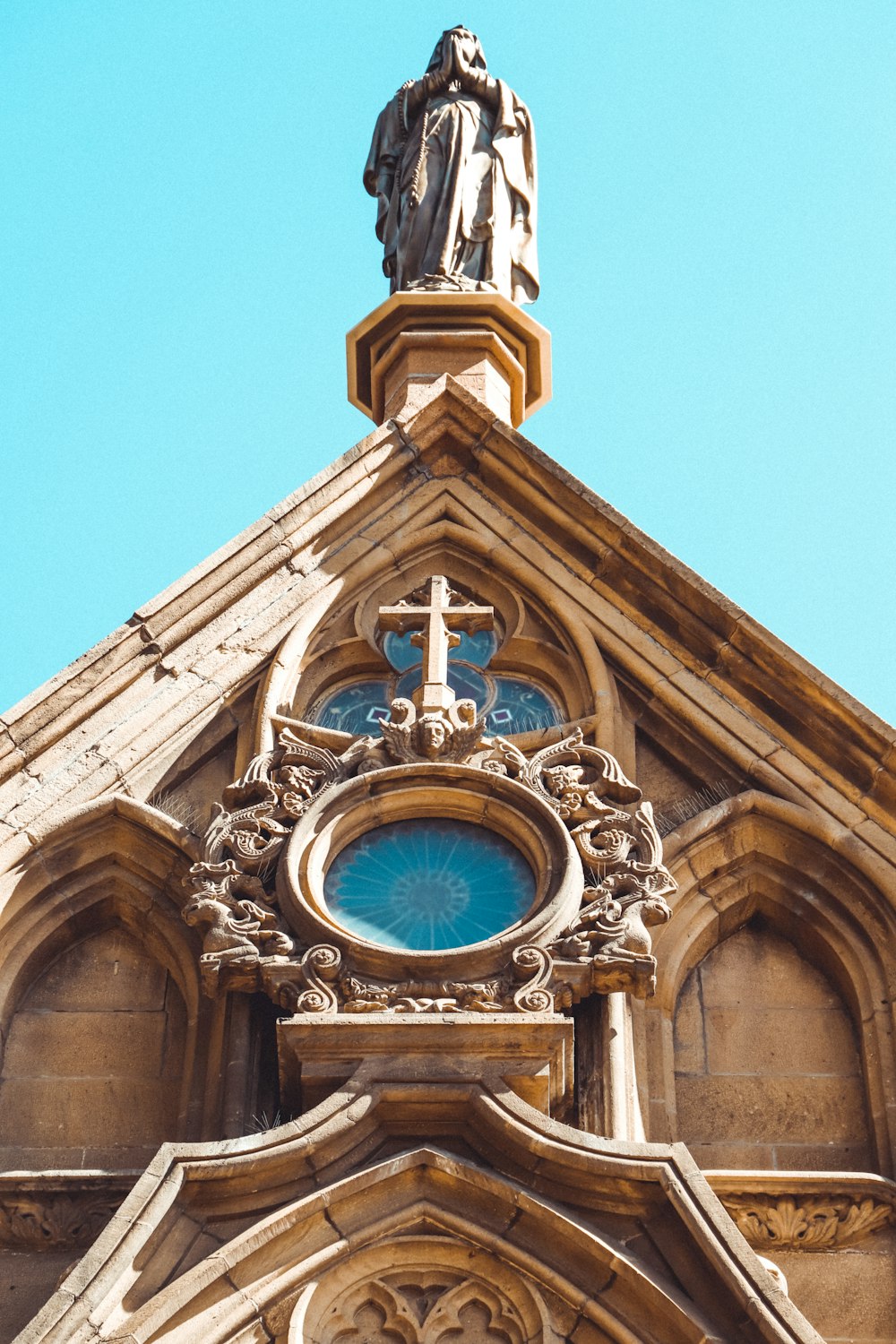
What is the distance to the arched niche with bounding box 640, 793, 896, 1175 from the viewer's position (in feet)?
32.5

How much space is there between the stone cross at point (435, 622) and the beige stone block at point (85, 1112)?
202 centimetres

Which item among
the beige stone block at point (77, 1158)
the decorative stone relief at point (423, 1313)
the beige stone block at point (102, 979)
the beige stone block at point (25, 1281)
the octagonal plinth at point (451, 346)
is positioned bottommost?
the decorative stone relief at point (423, 1313)

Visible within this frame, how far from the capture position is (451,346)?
13641 mm

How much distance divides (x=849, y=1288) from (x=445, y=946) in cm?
186

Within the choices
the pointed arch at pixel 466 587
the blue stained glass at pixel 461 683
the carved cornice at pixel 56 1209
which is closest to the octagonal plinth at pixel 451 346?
the pointed arch at pixel 466 587

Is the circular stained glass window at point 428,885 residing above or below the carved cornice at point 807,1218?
above

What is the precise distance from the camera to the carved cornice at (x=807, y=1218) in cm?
950

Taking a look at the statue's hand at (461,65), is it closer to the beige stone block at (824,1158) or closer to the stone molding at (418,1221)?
the beige stone block at (824,1158)

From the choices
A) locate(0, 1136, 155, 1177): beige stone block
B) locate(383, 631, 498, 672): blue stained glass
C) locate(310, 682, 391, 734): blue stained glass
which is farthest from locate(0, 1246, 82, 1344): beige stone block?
locate(383, 631, 498, 672): blue stained glass

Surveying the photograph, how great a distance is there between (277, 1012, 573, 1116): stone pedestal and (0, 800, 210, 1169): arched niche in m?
0.81

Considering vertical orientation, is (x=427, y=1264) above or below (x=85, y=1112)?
below

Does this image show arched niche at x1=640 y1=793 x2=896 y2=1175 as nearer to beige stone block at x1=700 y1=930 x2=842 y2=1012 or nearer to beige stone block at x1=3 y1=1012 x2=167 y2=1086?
beige stone block at x1=700 y1=930 x2=842 y2=1012

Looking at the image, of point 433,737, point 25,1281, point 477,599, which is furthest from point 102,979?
point 477,599

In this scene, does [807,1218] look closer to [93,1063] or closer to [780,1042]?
[780,1042]
